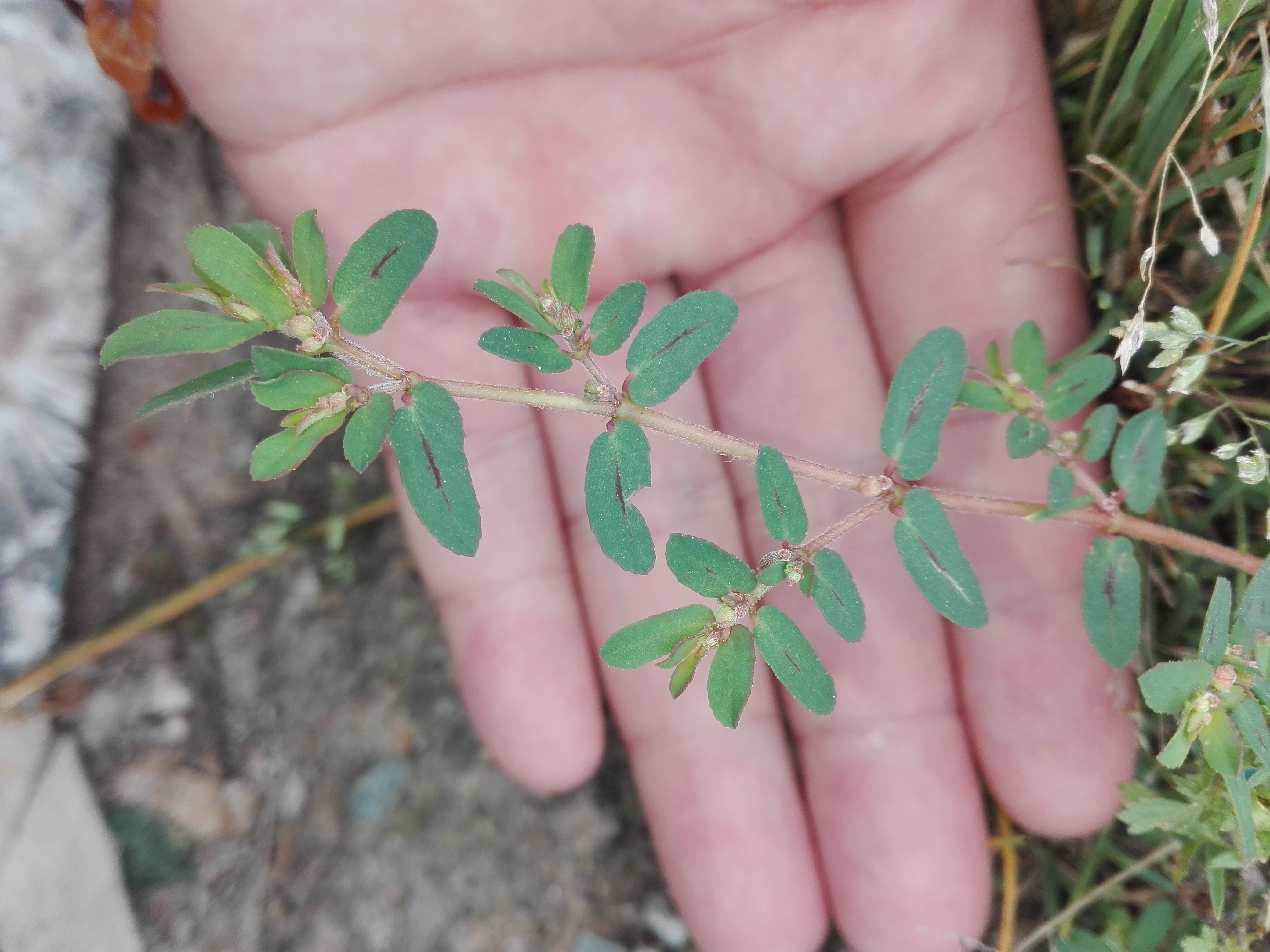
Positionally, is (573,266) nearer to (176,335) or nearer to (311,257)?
(311,257)

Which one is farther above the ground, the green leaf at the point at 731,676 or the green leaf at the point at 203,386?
the green leaf at the point at 203,386

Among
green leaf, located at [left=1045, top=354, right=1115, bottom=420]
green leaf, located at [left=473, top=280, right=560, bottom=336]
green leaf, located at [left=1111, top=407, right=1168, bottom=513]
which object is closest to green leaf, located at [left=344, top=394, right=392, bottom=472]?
green leaf, located at [left=473, top=280, right=560, bottom=336]

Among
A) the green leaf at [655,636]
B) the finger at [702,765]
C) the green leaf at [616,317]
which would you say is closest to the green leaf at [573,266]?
the green leaf at [616,317]

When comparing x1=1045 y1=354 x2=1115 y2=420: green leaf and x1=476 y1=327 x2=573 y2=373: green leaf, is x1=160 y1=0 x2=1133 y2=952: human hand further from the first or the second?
x1=476 y1=327 x2=573 y2=373: green leaf

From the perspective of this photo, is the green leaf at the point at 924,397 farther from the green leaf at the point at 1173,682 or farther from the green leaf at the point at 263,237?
the green leaf at the point at 263,237

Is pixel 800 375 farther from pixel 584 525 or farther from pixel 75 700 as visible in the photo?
pixel 75 700

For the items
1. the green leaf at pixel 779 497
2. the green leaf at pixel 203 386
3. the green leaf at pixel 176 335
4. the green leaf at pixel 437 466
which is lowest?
the green leaf at pixel 779 497
